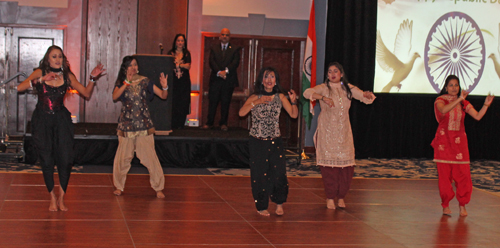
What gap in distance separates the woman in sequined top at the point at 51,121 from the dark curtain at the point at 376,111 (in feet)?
20.8

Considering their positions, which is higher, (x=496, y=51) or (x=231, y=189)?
(x=496, y=51)

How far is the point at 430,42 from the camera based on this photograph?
9.84 m

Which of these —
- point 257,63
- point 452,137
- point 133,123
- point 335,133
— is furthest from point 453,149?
point 257,63

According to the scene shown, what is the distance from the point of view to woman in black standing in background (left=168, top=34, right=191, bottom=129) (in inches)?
297

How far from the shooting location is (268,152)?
451 cm

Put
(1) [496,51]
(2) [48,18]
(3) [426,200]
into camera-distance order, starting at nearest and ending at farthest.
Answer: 1. (3) [426,200]
2. (2) [48,18]
3. (1) [496,51]

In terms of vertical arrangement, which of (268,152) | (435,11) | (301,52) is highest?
(435,11)

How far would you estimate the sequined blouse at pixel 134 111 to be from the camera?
513 cm

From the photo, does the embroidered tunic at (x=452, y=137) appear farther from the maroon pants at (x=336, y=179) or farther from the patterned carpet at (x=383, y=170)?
the patterned carpet at (x=383, y=170)

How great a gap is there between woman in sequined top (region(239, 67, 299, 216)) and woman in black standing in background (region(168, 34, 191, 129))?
318cm

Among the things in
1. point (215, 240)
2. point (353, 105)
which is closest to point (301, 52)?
point (353, 105)

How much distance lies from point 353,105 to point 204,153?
3789mm

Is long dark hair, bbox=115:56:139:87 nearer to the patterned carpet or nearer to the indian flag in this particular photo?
the patterned carpet

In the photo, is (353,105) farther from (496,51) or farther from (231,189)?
(231,189)
